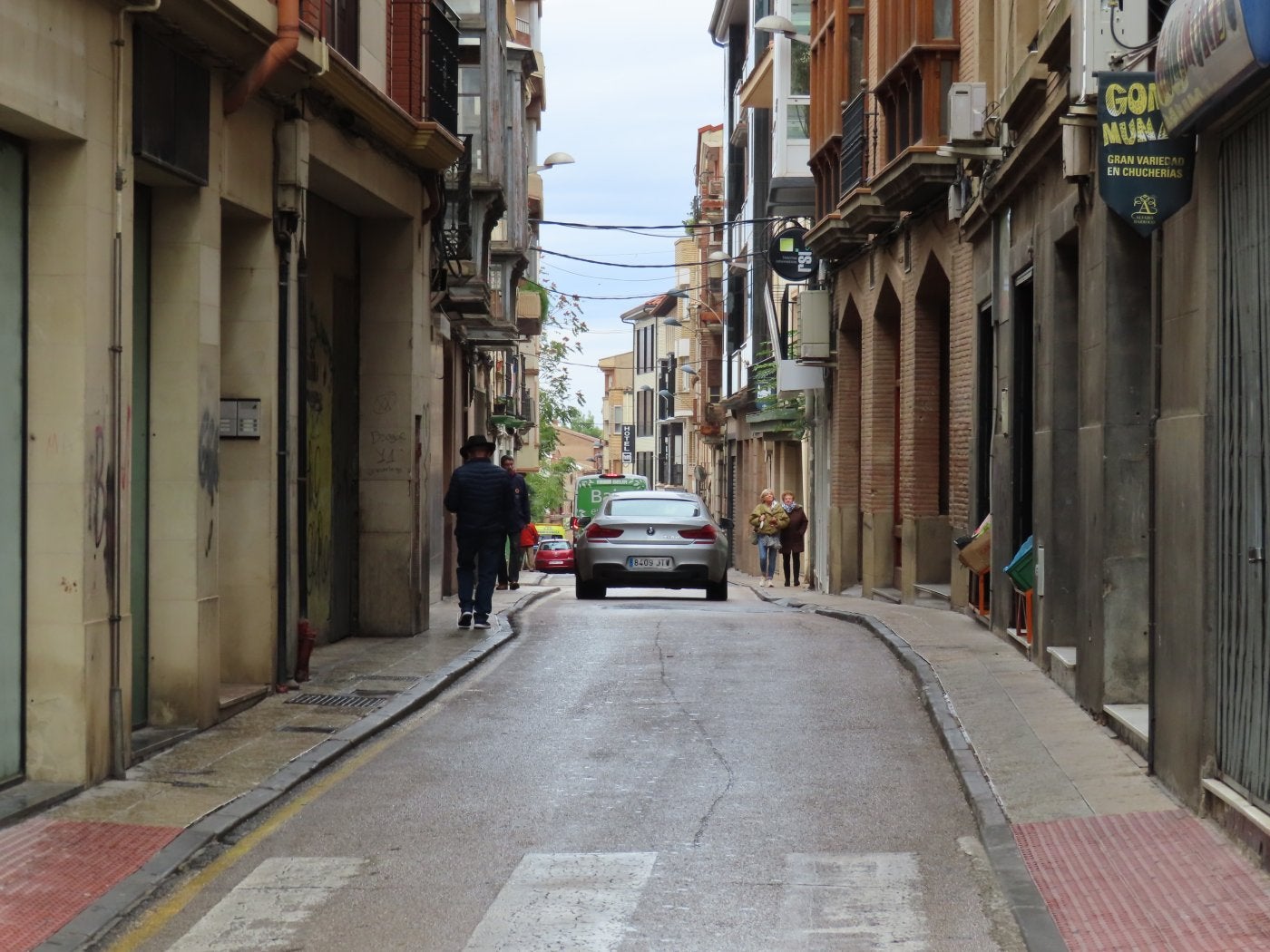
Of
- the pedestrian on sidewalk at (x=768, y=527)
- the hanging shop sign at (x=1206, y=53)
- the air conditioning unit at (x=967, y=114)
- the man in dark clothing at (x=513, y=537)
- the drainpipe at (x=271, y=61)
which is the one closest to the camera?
Result: the hanging shop sign at (x=1206, y=53)

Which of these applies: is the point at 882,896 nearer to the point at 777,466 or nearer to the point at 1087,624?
the point at 1087,624

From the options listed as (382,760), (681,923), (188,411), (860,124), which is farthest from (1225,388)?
(860,124)

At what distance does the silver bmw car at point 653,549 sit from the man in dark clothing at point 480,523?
6537 mm

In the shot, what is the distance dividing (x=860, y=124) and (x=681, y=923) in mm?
19465

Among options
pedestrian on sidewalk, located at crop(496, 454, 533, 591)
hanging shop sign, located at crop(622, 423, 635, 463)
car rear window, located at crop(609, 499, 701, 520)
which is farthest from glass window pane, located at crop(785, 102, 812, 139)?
hanging shop sign, located at crop(622, 423, 635, 463)

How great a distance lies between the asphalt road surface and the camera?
6.80m

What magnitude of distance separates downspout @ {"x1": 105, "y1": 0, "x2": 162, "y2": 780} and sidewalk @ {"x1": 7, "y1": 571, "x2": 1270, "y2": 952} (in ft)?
0.96

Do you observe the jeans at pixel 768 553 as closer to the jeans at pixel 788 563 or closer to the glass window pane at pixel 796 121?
the jeans at pixel 788 563

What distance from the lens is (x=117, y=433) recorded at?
9625 millimetres

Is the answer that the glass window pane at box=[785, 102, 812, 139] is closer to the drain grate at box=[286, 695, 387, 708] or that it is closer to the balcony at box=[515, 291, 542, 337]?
the balcony at box=[515, 291, 542, 337]

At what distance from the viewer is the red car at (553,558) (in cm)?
6644

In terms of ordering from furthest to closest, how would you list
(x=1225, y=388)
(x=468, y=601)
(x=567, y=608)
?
(x=567, y=608), (x=468, y=601), (x=1225, y=388)

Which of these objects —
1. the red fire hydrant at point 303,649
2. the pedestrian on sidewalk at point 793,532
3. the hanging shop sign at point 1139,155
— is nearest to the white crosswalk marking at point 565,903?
the hanging shop sign at point 1139,155

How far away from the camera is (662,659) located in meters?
15.7
